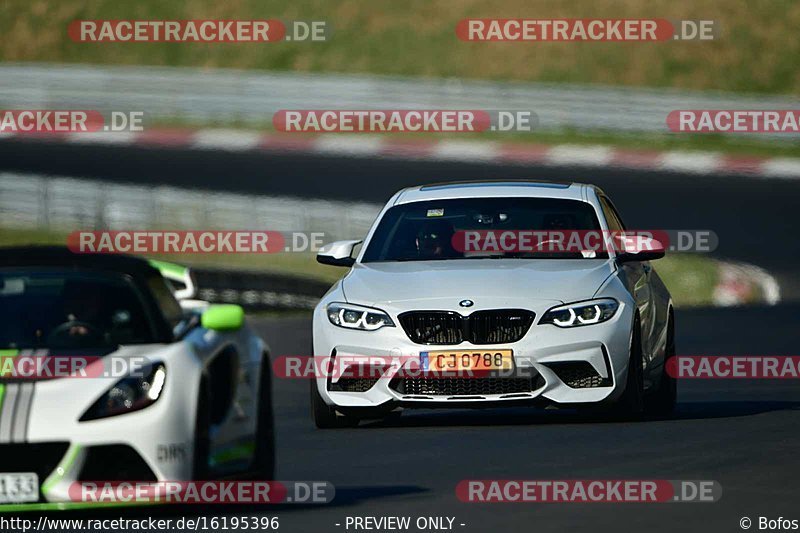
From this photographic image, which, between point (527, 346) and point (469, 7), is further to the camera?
point (469, 7)

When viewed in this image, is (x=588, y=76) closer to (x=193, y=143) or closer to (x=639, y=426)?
(x=193, y=143)

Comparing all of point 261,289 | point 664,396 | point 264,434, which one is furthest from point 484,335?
point 261,289

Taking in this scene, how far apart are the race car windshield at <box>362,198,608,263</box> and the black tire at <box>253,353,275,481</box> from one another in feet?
11.1

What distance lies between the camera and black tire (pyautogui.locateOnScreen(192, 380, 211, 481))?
25.7ft

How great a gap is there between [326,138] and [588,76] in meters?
8.63

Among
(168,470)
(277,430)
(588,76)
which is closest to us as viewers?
(168,470)

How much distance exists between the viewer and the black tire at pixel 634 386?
1150cm

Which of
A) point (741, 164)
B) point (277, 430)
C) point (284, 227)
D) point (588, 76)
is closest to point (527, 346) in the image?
point (277, 430)

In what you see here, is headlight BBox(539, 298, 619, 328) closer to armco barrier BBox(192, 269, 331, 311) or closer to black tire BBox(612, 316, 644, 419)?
black tire BBox(612, 316, 644, 419)

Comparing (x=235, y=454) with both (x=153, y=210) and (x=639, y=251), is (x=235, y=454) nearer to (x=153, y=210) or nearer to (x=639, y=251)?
(x=639, y=251)

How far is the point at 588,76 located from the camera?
4538 cm

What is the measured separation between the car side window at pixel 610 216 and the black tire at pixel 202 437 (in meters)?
5.10

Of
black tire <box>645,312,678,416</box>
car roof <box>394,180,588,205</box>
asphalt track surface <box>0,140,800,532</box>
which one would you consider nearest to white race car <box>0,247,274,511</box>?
asphalt track surface <box>0,140,800,532</box>

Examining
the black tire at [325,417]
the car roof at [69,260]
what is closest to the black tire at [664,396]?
the black tire at [325,417]
